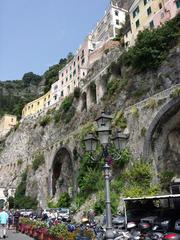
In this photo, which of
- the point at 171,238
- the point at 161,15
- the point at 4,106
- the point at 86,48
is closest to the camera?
the point at 171,238

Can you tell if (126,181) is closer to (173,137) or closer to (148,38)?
(173,137)

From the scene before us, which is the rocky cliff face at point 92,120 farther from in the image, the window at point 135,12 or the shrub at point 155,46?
the window at point 135,12

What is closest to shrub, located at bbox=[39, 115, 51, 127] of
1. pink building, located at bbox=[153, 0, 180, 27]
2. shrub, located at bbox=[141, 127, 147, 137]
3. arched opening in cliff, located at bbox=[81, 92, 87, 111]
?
arched opening in cliff, located at bbox=[81, 92, 87, 111]

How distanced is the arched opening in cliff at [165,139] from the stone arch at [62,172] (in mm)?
10975

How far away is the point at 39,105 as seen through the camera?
67.7 metres

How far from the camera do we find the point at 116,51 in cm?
3834

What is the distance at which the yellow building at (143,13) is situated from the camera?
34.8m

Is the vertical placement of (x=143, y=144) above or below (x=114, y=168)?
above

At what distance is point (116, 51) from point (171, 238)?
3152 centimetres

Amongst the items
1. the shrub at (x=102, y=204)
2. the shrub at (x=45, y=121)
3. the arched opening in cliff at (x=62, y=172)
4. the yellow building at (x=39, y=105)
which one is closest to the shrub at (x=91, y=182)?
the shrub at (x=102, y=204)

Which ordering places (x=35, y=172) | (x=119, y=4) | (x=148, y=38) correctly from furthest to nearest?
(x=119, y=4) < (x=35, y=172) < (x=148, y=38)

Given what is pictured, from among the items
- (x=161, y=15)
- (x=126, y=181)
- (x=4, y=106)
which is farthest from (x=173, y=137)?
(x=4, y=106)

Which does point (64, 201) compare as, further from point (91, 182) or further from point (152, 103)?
point (152, 103)

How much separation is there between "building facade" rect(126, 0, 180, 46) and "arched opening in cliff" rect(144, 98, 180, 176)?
16.3 meters
